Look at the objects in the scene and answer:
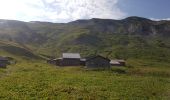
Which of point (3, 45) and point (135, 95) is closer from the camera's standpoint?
point (135, 95)

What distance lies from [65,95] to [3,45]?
142207mm

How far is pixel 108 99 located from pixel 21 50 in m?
142

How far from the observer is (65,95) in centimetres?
4009

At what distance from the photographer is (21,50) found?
175m

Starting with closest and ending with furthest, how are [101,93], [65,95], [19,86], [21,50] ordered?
1. [65,95]
2. [101,93]
3. [19,86]
4. [21,50]

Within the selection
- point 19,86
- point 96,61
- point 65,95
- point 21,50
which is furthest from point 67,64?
point 65,95

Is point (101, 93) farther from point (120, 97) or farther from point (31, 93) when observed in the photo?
point (31, 93)

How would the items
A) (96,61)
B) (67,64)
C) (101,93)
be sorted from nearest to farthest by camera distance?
(101,93) < (96,61) < (67,64)

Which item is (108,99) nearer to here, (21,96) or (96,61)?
(21,96)

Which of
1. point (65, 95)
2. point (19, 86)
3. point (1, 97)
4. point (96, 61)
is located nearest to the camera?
point (1, 97)

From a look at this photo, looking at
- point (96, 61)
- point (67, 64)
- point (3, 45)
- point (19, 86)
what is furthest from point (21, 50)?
point (19, 86)

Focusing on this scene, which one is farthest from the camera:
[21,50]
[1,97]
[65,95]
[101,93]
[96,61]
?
[21,50]

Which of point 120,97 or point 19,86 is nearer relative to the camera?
point 120,97

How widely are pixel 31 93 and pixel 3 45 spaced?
459 ft
